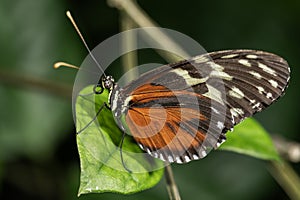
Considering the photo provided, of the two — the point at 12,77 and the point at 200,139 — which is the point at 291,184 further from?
the point at 12,77

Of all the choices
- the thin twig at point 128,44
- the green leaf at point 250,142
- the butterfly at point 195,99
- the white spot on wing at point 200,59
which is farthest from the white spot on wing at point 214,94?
the thin twig at point 128,44

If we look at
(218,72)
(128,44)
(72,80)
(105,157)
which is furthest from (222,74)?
(72,80)

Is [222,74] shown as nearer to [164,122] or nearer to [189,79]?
[189,79]

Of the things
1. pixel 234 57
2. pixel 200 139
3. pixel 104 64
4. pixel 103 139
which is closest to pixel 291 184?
A: pixel 200 139

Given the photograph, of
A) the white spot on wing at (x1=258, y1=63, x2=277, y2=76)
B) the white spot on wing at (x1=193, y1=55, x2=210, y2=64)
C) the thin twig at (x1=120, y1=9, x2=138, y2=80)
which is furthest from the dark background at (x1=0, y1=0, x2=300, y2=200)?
the white spot on wing at (x1=258, y1=63, x2=277, y2=76)

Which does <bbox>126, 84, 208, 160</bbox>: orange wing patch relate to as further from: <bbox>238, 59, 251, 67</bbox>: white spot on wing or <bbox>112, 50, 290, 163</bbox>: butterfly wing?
<bbox>238, 59, 251, 67</bbox>: white spot on wing
